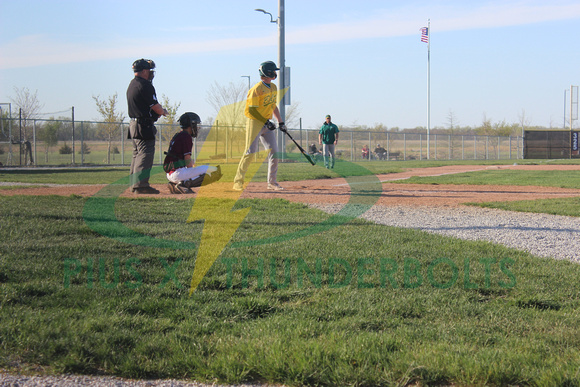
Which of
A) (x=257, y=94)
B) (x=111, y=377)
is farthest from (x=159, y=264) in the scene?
(x=257, y=94)

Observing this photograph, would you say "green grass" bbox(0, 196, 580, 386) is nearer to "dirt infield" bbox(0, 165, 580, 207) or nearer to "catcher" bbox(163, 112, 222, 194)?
"catcher" bbox(163, 112, 222, 194)

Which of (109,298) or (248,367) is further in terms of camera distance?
(109,298)

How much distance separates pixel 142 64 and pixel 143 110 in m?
0.69

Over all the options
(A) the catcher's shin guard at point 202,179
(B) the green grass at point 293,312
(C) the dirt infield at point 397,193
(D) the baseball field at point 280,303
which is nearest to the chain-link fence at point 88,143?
(C) the dirt infield at point 397,193

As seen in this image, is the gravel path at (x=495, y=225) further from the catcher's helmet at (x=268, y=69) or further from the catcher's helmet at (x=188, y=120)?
the catcher's helmet at (x=268, y=69)

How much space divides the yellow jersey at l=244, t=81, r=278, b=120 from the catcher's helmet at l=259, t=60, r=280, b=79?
171 millimetres

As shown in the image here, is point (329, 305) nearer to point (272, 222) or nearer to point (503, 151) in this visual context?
point (272, 222)

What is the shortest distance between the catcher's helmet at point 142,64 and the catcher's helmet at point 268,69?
6.90 feet

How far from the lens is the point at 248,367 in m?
2.64

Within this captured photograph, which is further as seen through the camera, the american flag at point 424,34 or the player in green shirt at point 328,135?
the american flag at point 424,34

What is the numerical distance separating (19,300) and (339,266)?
7.67ft

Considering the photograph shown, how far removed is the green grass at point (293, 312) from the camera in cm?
262

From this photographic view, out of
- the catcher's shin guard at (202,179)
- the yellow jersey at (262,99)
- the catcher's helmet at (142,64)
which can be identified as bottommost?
the catcher's shin guard at (202,179)

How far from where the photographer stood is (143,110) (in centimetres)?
820
